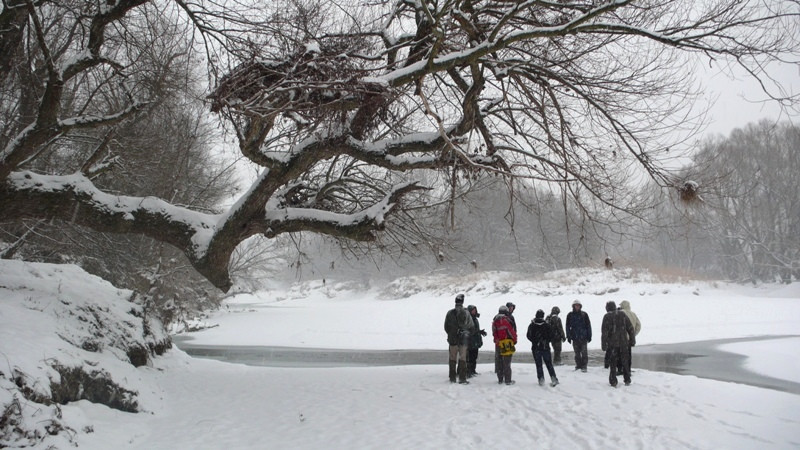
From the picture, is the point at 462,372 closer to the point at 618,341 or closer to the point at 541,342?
the point at 541,342

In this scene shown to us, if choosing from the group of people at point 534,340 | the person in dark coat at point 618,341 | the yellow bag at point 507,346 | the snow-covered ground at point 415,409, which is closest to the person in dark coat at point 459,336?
the group of people at point 534,340

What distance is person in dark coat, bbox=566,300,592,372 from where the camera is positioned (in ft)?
36.9

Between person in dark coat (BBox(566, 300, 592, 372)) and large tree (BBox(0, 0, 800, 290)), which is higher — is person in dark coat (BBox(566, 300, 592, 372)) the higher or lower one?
the lower one

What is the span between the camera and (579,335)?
11312 mm

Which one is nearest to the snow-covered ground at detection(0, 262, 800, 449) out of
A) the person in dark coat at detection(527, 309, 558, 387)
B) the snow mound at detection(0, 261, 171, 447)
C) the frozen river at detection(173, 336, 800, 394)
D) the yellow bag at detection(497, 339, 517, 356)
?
the snow mound at detection(0, 261, 171, 447)

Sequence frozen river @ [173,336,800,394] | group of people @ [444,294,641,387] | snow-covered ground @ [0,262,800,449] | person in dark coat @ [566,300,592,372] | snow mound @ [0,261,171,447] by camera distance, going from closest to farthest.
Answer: snow mound @ [0,261,171,447], snow-covered ground @ [0,262,800,449], group of people @ [444,294,641,387], person in dark coat @ [566,300,592,372], frozen river @ [173,336,800,394]

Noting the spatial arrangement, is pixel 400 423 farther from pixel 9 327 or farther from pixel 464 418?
pixel 9 327

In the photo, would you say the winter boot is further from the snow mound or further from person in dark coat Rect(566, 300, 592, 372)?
the snow mound

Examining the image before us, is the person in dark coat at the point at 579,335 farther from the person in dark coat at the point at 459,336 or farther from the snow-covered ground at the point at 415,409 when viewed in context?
the person in dark coat at the point at 459,336

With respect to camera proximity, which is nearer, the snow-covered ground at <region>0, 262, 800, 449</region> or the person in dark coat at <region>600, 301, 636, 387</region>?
the snow-covered ground at <region>0, 262, 800, 449</region>

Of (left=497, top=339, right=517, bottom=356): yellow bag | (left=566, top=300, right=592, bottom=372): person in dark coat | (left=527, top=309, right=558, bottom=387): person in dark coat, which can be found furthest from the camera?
(left=566, top=300, right=592, bottom=372): person in dark coat

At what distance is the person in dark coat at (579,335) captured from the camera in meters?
11.2

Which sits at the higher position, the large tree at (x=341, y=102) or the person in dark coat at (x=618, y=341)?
the large tree at (x=341, y=102)

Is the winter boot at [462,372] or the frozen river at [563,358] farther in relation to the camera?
the frozen river at [563,358]
